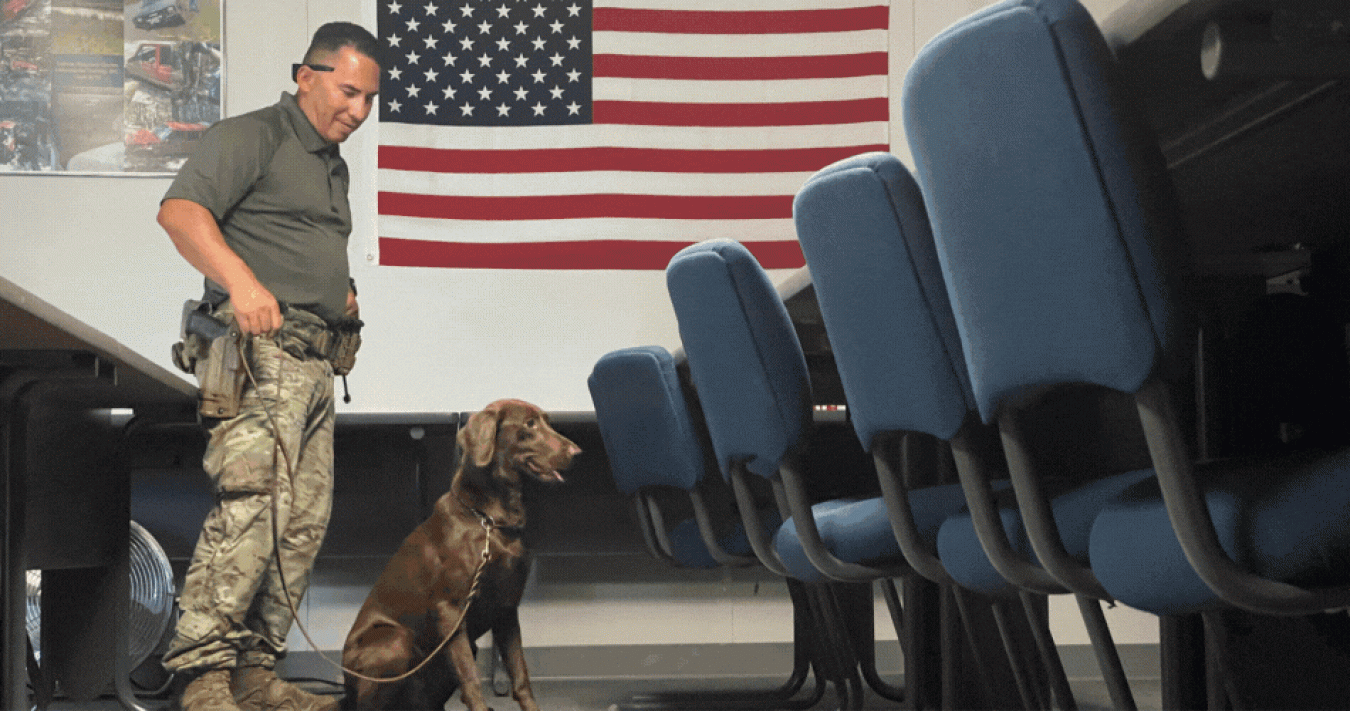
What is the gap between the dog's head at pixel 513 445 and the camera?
115 inches

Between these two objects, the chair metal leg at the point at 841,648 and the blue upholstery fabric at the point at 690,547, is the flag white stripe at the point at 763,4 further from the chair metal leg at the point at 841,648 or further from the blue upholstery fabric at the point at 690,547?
the chair metal leg at the point at 841,648

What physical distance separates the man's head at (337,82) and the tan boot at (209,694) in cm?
130

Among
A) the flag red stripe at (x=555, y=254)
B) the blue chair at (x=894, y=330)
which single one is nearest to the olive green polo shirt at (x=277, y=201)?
the flag red stripe at (x=555, y=254)

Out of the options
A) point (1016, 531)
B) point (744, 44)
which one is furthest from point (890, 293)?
point (744, 44)

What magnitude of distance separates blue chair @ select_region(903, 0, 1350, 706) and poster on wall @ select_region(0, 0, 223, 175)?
3.76 metres

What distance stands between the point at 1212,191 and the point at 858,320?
1.65ft

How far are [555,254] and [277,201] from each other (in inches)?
58.6

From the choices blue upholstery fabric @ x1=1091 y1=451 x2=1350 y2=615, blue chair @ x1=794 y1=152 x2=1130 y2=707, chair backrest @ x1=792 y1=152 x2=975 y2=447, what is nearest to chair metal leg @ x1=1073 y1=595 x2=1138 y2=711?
blue chair @ x1=794 y1=152 x2=1130 y2=707

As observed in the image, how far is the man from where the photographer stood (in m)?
2.56

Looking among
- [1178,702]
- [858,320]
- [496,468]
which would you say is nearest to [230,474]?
[496,468]

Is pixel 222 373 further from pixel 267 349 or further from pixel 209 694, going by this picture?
pixel 209 694

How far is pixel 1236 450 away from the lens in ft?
4.86

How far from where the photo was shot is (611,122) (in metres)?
4.26

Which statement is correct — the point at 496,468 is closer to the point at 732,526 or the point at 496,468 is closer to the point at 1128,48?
the point at 732,526
